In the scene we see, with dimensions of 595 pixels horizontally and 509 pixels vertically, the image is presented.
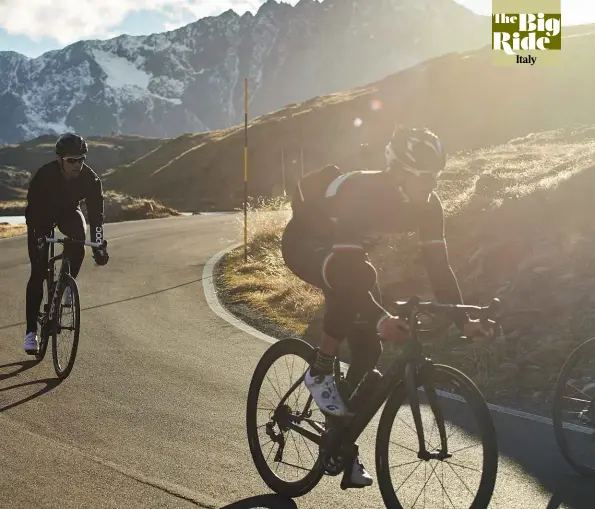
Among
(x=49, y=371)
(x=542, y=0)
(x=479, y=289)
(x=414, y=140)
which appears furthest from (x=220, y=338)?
(x=542, y=0)

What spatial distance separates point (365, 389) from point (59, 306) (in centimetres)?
419

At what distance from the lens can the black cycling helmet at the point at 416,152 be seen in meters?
3.59

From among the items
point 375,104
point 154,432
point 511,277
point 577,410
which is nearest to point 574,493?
point 577,410

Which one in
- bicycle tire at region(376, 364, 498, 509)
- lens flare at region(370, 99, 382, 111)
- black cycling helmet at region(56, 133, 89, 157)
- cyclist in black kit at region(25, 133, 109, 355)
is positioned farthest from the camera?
lens flare at region(370, 99, 382, 111)

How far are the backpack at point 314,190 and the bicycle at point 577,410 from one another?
82.0 inches

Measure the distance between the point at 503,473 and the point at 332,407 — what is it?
148cm

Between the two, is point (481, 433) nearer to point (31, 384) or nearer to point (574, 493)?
point (574, 493)

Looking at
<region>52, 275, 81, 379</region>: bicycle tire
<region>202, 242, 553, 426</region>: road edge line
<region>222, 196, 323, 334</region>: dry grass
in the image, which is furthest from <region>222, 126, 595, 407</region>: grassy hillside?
<region>52, 275, 81, 379</region>: bicycle tire

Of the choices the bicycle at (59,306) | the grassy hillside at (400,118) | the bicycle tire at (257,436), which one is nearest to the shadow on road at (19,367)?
the bicycle at (59,306)

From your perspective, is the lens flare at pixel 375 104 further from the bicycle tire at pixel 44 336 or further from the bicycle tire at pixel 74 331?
the bicycle tire at pixel 74 331

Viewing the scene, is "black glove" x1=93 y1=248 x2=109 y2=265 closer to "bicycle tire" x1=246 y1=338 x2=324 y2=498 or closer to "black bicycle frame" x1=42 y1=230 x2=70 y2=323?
"black bicycle frame" x1=42 y1=230 x2=70 y2=323

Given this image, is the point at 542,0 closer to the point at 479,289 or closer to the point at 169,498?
the point at 479,289

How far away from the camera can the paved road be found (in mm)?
4195

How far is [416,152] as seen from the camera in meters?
3.59
